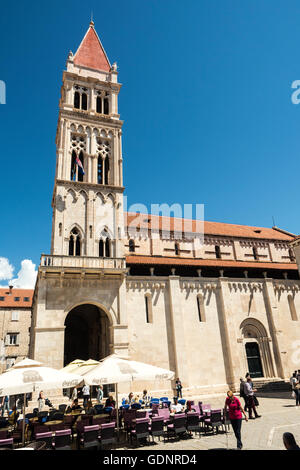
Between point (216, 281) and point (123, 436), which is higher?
point (216, 281)

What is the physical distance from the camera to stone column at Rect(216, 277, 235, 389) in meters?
24.3

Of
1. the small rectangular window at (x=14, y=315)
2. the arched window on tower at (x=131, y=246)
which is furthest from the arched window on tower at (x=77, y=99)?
the small rectangular window at (x=14, y=315)

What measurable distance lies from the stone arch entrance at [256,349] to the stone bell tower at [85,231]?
11644mm

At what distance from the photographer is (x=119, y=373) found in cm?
1144

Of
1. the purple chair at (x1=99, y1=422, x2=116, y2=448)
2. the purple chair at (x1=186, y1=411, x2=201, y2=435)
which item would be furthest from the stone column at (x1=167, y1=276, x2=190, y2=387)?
the purple chair at (x1=99, y1=422, x2=116, y2=448)

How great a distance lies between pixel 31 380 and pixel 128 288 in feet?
46.8

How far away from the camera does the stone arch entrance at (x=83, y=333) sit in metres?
26.4

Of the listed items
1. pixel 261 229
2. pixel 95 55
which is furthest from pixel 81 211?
pixel 261 229

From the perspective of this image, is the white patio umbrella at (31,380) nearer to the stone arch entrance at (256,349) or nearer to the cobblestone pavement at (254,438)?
the cobblestone pavement at (254,438)

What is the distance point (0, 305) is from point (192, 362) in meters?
33.6

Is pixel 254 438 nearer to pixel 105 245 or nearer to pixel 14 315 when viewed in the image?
pixel 105 245

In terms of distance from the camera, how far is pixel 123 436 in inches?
475

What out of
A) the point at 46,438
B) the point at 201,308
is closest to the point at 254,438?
the point at 46,438

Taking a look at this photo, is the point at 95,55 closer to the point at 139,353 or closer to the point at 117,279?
the point at 117,279
